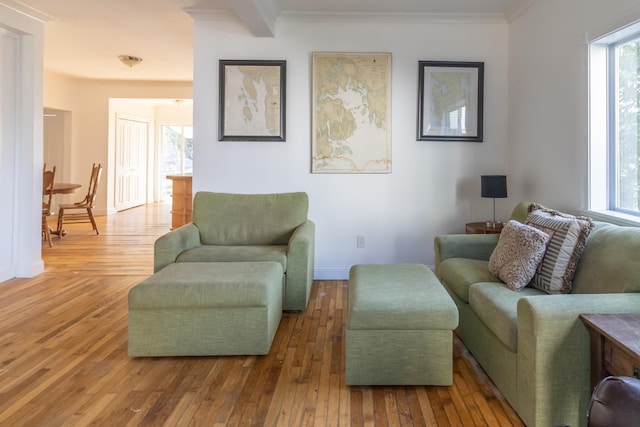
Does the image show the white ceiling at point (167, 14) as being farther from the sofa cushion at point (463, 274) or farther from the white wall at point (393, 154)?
the sofa cushion at point (463, 274)

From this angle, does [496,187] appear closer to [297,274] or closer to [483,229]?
[483,229]

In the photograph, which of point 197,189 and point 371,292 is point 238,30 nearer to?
point 197,189

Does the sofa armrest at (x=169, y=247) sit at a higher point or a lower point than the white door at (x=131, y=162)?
lower

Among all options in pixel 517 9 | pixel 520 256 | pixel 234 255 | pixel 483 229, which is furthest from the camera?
pixel 517 9

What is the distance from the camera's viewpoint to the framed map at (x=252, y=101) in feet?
13.3

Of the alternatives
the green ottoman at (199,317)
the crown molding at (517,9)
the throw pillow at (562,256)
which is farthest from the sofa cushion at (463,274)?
the crown molding at (517,9)

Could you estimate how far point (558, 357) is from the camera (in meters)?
1.65

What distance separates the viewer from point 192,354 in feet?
7.89

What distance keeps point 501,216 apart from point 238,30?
3.08 m

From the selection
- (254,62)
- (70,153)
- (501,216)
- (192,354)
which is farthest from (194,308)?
(70,153)

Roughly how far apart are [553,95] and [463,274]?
1719 mm

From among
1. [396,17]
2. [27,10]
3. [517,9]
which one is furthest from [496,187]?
[27,10]

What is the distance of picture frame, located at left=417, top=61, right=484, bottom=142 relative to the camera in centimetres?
408

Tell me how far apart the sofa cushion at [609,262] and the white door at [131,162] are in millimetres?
8721
